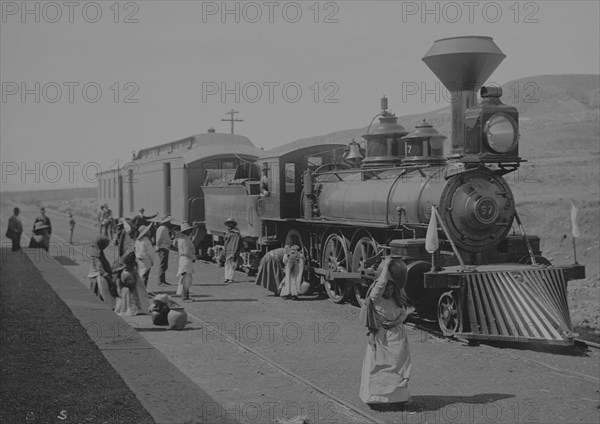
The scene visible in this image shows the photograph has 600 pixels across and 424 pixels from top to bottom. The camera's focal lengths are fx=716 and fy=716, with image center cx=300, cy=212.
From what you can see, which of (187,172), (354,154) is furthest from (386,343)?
(187,172)

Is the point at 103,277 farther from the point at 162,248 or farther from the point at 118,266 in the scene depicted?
the point at 162,248

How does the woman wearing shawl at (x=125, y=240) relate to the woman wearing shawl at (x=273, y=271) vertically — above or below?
above

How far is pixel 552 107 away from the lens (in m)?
77.6

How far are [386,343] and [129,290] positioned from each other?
5802 millimetres

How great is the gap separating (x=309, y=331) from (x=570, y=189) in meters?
19.7

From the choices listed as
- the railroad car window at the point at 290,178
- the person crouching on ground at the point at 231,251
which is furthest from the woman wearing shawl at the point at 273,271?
the person crouching on ground at the point at 231,251

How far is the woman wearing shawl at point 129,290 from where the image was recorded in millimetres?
11203

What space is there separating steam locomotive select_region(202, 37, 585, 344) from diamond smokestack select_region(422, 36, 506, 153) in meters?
0.02

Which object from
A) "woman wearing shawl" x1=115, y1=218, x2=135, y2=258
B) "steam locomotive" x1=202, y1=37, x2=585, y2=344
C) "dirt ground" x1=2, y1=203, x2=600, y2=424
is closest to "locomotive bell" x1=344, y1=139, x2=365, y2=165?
"steam locomotive" x1=202, y1=37, x2=585, y2=344

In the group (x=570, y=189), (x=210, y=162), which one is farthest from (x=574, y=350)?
(x=570, y=189)

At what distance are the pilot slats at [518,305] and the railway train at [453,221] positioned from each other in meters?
0.01

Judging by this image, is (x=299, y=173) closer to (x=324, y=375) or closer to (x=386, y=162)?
(x=386, y=162)

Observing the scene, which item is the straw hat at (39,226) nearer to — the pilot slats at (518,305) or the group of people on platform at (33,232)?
the group of people on platform at (33,232)

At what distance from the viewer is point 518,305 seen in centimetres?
904
